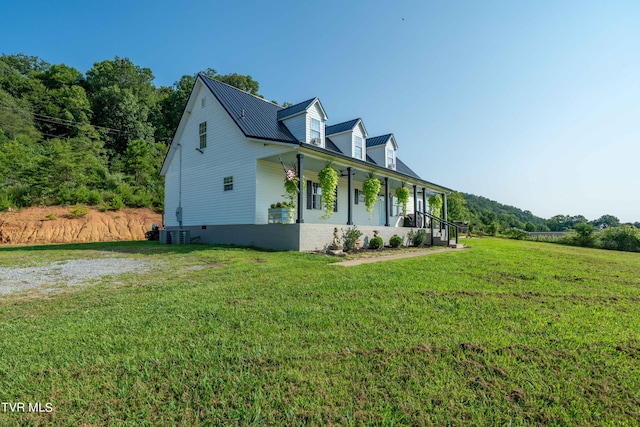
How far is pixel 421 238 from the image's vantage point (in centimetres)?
1506

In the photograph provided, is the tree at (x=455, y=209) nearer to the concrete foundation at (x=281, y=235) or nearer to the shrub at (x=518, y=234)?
the shrub at (x=518, y=234)

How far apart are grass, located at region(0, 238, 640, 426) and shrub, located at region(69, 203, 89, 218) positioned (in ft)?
58.4

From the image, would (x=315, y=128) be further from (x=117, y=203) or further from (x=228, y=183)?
(x=117, y=203)

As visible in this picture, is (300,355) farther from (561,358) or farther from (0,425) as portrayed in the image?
(561,358)

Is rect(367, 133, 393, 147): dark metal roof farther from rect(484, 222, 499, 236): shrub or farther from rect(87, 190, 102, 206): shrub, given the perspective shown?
rect(87, 190, 102, 206): shrub

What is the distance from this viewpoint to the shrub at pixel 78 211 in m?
18.8

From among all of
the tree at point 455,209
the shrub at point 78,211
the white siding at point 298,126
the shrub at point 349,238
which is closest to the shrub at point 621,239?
the tree at point 455,209

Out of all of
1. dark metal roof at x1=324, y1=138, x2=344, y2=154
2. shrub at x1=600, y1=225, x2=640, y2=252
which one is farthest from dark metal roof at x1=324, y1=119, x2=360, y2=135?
shrub at x1=600, y1=225, x2=640, y2=252

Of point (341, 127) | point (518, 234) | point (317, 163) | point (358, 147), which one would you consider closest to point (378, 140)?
point (358, 147)

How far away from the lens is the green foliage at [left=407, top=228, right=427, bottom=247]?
14977 millimetres

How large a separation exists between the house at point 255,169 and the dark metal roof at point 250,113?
60mm

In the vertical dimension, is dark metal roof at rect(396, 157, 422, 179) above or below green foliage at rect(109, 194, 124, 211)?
above

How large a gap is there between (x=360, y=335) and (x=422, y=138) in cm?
1677

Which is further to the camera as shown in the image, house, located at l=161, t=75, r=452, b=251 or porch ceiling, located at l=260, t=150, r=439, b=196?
porch ceiling, located at l=260, t=150, r=439, b=196
